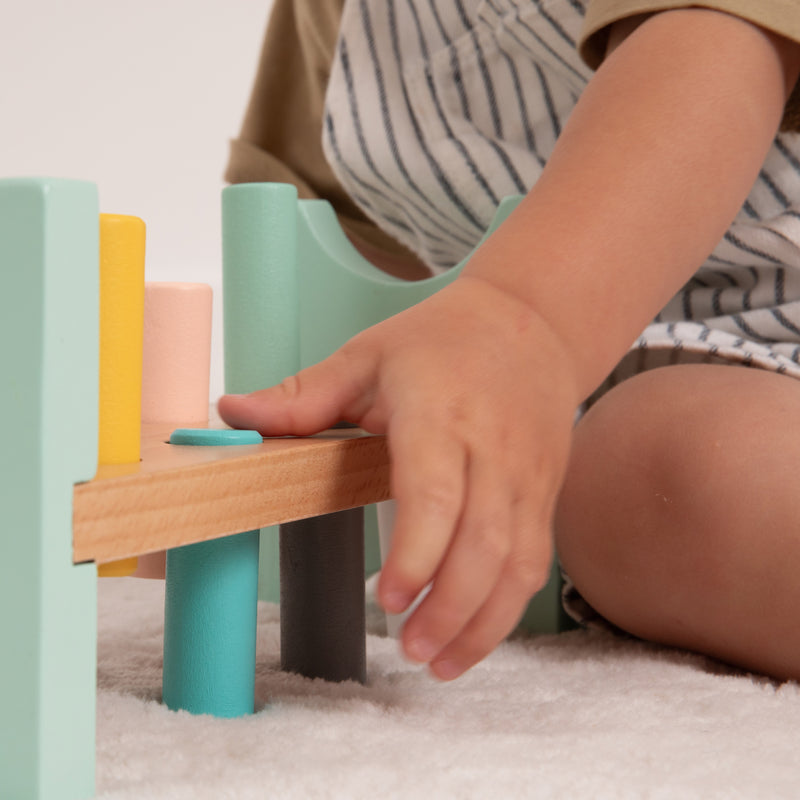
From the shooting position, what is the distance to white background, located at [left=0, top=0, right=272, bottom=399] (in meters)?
1.21

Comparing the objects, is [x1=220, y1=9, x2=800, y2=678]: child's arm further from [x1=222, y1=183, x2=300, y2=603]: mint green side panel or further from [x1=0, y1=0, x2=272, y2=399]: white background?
[x1=0, y1=0, x2=272, y2=399]: white background

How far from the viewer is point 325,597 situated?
0.39 metres

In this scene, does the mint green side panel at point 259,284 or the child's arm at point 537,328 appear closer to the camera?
the child's arm at point 537,328

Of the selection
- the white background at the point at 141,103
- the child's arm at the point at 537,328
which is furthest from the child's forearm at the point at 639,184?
the white background at the point at 141,103

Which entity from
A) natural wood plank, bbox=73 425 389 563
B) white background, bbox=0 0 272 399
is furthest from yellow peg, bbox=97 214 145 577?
white background, bbox=0 0 272 399

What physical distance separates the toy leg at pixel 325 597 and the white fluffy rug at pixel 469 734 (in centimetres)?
1

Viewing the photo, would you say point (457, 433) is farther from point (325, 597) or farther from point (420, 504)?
point (325, 597)

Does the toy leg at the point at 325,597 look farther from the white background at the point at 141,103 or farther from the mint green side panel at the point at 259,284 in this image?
the white background at the point at 141,103

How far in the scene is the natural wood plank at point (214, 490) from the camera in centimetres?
25

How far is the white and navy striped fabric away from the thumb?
246 millimetres

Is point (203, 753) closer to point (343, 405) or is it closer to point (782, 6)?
point (343, 405)

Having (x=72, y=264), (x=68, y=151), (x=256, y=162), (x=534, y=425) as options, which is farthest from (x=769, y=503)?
(x=68, y=151)

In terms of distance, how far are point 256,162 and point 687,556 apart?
0.46 meters

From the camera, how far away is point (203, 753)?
11.3 inches
